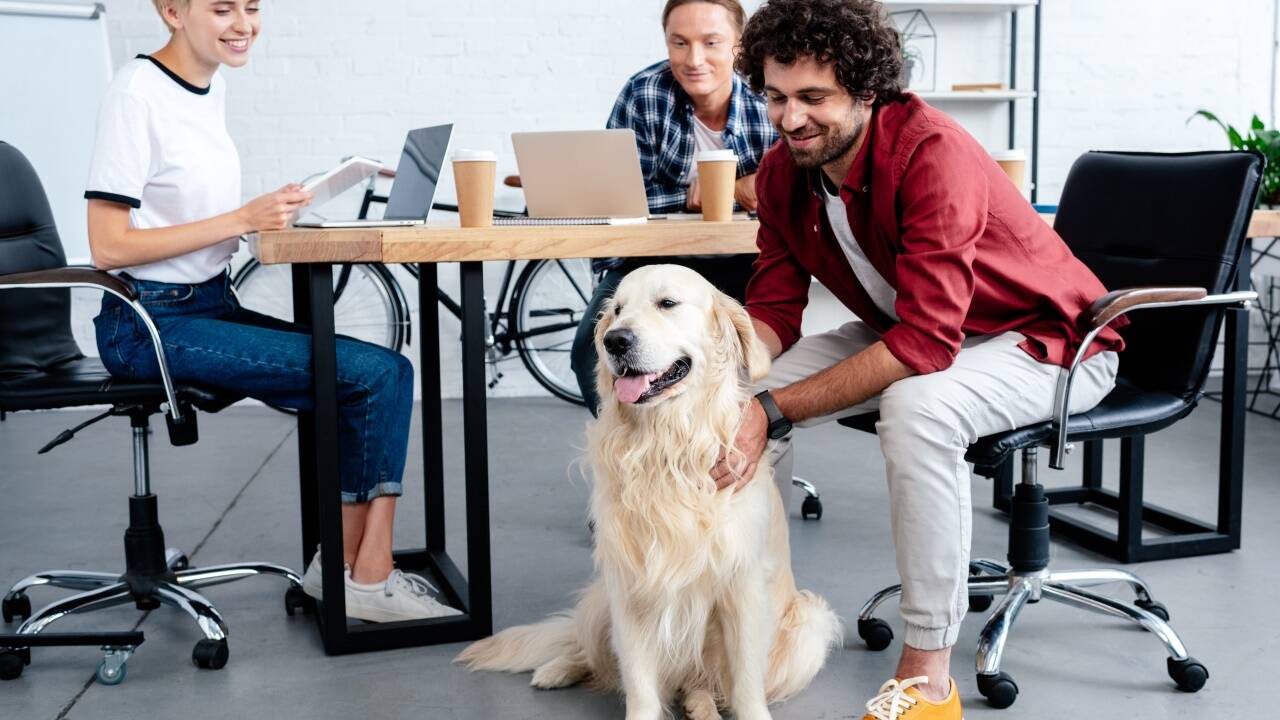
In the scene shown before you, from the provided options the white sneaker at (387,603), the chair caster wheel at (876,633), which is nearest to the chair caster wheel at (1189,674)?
the chair caster wheel at (876,633)

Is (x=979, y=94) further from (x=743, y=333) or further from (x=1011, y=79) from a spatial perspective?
(x=743, y=333)

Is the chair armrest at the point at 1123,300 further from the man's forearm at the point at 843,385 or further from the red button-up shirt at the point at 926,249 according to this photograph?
the man's forearm at the point at 843,385

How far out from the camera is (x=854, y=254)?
212 cm

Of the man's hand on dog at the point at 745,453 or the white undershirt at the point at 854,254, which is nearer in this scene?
the man's hand on dog at the point at 745,453

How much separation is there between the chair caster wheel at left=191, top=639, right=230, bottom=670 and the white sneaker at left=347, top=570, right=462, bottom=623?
9.9 inches

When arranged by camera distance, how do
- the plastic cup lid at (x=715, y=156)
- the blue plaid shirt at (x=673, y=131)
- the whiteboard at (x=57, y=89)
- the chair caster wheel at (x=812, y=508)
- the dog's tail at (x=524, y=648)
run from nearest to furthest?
1. the dog's tail at (x=524, y=648)
2. the plastic cup lid at (x=715, y=156)
3. the blue plaid shirt at (x=673, y=131)
4. the chair caster wheel at (x=812, y=508)
5. the whiteboard at (x=57, y=89)

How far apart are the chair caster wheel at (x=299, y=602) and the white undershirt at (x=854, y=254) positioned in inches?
54.0

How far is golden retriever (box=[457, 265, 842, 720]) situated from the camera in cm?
180

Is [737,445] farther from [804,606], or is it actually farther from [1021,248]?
[1021,248]

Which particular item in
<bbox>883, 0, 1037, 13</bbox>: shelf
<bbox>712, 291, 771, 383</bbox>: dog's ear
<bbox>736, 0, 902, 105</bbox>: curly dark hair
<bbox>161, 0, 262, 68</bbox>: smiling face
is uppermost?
<bbox>883, 0, 1037, 13</bbox>: shelf

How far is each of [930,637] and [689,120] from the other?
163cm

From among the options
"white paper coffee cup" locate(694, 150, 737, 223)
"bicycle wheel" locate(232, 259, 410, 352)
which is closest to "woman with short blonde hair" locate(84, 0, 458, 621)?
"white paper coffee cup" locate(694, 150, 737, 223)

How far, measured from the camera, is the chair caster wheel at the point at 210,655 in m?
2.23

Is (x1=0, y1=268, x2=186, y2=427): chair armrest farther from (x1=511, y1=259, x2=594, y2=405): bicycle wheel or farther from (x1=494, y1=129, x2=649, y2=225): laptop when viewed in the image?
(x1=511, y1=259, x2=594, y2=405): bicycle wheel
